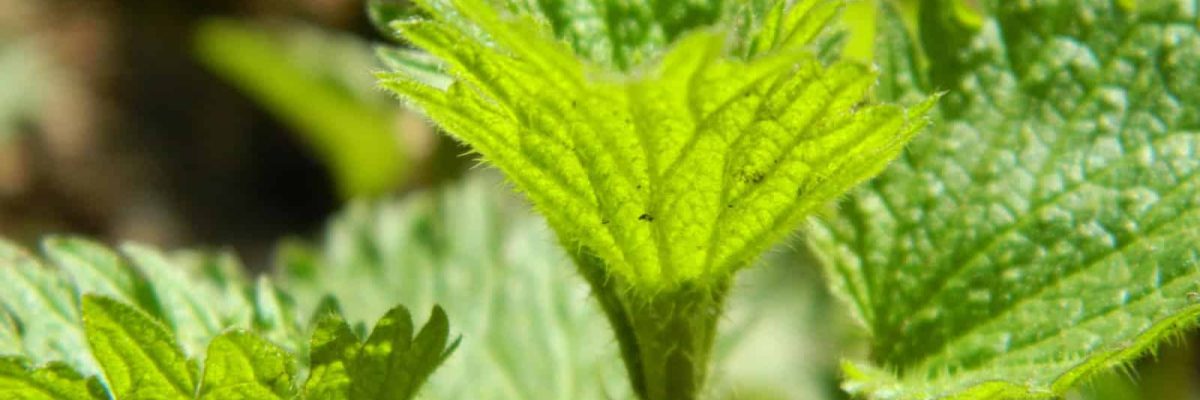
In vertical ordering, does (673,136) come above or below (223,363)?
above

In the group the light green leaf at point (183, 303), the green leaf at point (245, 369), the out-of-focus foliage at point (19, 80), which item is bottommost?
the green leaf at point (245, 369)

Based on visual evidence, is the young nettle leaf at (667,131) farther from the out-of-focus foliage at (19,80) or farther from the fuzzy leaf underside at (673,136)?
the out-of-focus foliage at (19,80)

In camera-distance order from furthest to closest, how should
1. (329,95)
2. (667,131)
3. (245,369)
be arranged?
(329,95) < (245,369) < (667,131)

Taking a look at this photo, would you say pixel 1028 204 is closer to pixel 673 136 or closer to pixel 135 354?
pixel 673 136

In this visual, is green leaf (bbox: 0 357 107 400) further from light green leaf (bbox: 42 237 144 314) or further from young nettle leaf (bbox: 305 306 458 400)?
light green leaf (bbox: 42 237 144 314)

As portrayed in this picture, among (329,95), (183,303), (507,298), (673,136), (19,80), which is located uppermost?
(19,80)

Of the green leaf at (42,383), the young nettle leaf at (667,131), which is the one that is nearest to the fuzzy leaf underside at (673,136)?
the young nettle leaf at (667,131)

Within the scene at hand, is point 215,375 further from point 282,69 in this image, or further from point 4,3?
point 4,3

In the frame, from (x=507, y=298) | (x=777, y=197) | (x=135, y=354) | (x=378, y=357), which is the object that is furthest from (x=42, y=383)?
(x=507, y=298)
